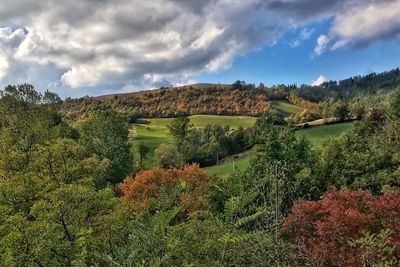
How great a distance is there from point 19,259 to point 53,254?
1034mm

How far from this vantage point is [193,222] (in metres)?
12.8

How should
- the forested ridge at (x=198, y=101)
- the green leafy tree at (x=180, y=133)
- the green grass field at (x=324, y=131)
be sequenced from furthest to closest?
1. the forested ridge at (x=198, y=101)
2. the green leafy tree at (x=180, y=133)
3. the green grass field at (x=324, y=131)

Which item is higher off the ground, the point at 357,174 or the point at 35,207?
the point at 35,207

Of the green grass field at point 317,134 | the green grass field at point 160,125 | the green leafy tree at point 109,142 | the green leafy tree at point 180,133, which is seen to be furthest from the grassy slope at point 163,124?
the green leafy tree at point 109,142

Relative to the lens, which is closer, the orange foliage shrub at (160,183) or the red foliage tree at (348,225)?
the red foliage tree at (348,225)

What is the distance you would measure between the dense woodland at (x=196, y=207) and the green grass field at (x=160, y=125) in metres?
49.8

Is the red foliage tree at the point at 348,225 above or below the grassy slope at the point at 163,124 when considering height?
below

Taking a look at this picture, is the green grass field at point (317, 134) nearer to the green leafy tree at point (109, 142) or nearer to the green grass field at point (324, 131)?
the green grass field at point (324, 131)

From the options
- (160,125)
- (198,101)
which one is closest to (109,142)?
(160,125)

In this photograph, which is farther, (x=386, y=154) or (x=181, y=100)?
(x=181, y=100)

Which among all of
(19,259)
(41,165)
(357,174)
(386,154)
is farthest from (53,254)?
(386,154)

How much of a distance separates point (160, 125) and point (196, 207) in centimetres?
8854

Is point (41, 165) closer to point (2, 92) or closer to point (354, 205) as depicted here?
point (354, 205)

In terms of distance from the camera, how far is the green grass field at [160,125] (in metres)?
103
